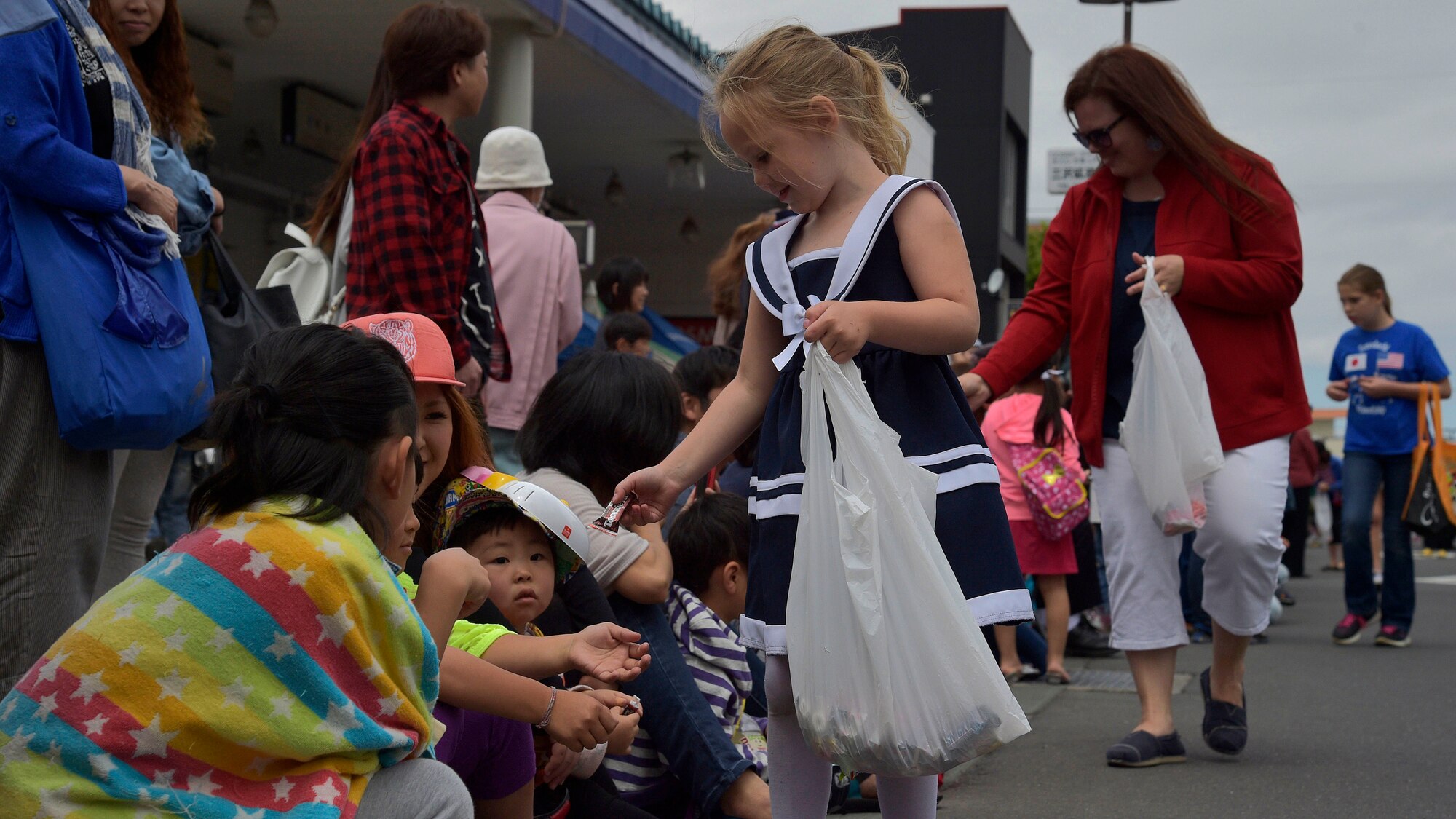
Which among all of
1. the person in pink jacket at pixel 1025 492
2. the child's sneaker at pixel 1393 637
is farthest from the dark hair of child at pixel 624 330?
the child's sneaker at pixel 1393 637

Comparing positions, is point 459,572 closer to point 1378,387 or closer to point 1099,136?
point 1099,136

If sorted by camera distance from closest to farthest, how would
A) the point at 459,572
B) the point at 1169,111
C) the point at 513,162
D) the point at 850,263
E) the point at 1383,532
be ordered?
the point at 459,572 < the point at 850,263 < the point at 1169,111 < the point at 513,162 < the point at 1383,532

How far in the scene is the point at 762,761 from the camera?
3.37m

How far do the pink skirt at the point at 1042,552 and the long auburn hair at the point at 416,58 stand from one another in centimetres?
371

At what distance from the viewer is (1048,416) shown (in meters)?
6.95

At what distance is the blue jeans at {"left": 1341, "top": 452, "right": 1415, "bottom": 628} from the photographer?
314 inches

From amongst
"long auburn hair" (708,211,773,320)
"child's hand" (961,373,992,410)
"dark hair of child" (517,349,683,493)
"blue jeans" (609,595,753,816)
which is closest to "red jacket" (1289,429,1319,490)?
"long auburn hair" (708,211,773,320)

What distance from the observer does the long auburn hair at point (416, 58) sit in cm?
418

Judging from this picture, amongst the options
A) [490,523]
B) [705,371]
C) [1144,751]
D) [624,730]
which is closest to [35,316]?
[490,523]

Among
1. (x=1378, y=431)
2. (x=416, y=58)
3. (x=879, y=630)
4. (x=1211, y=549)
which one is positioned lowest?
(x=1378, y=431)

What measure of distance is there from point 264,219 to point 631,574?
491 inches

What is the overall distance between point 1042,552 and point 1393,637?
9.27 feet

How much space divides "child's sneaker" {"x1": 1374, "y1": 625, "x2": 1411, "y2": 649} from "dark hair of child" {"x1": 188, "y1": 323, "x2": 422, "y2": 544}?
7605mm

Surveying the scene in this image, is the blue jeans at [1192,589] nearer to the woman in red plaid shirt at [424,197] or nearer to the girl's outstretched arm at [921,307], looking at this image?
the woman in red plaid shirt at [424,197]
